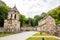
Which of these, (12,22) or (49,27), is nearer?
(12,22)

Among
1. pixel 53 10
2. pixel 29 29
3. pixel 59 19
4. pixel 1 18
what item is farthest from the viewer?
pixel 53 10

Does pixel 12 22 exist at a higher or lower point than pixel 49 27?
higher

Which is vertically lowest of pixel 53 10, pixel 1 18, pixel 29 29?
pixel 29 29

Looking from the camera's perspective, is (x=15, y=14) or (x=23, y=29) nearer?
(x=15, y=14)

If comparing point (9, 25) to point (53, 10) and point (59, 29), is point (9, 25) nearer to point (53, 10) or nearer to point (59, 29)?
point (59, 29)

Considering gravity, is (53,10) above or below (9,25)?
above

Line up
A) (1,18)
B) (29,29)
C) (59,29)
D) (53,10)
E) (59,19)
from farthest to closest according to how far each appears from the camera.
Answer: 1. (53,10)
2. (59,19)
3. (29,29)
4. (1,18)
5. (59,29)

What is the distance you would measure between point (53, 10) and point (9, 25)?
46.1m

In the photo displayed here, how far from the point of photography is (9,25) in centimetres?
4825

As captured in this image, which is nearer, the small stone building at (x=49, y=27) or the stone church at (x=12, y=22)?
the stone church at (x=12, y=22)

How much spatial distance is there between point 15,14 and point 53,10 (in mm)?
43526

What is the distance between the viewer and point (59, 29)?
155 feet

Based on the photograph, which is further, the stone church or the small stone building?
the small stone building

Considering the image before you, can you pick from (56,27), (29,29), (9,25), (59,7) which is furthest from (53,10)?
(9,25)
